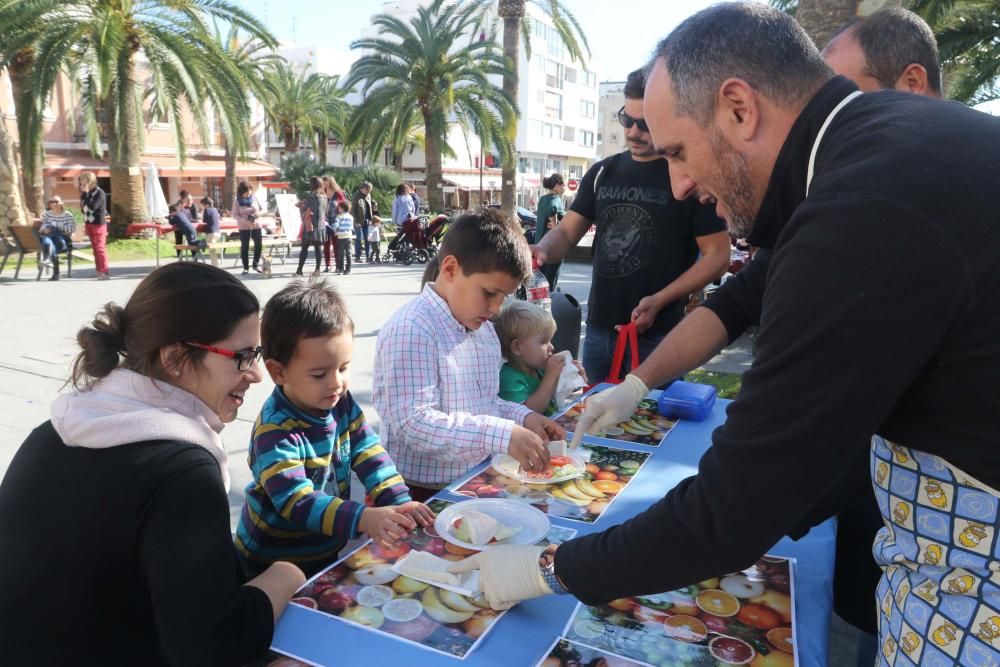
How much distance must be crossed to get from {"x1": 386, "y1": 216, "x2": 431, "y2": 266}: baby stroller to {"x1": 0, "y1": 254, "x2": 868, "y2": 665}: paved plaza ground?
0.77 metres

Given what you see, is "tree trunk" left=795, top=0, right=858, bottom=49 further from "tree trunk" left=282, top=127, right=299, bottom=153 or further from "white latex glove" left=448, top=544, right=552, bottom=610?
"tree trunk" left=282, top=127, right=299, bottom=153

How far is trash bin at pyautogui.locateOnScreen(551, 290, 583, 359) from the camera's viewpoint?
384 cm

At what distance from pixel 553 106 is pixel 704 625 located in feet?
183

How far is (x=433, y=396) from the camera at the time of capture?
6.72 feet

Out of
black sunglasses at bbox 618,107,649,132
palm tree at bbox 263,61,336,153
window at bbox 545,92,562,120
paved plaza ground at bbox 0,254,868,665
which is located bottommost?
paved plaza ground at bbox 0,254,868,665

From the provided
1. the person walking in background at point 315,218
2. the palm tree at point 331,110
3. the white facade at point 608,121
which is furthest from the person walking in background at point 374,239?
the white facade at point 608,121

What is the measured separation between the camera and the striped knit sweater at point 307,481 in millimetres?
1614

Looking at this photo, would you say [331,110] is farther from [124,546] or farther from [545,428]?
[124,546]

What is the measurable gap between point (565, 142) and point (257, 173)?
103ft

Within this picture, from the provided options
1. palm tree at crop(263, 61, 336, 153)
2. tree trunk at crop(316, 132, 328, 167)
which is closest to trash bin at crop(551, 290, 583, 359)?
palm tree at crop(263, 61, 336, 153)

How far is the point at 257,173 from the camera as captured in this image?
100ft

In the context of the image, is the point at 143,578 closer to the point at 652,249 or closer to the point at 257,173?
the point at 652,249

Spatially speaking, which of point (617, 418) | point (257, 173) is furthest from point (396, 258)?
point (257, 173)

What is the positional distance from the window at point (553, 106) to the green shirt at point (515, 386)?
52727 mm
